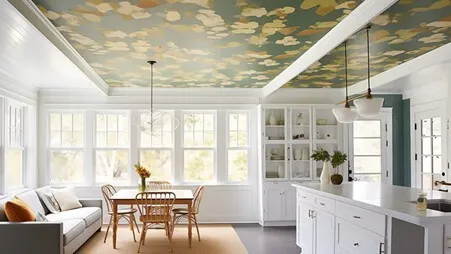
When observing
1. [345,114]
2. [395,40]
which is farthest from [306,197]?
[395,40]

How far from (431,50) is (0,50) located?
4.92 m

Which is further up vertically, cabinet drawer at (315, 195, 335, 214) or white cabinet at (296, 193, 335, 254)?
cabinet drawer at (315, 195, 335, 214)

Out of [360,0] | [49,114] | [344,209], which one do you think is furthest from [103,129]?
[360,0]

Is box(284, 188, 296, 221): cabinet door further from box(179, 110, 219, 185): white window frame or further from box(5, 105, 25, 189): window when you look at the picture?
box(5, 105, 25, 189): window

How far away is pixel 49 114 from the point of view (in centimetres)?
822

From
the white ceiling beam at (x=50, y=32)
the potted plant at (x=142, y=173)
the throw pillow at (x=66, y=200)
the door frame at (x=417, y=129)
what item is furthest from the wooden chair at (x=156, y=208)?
the door frame at (x=417, y=129)

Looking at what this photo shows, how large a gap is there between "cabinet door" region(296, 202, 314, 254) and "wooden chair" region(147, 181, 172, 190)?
115 inches

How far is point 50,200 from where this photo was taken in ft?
22.1

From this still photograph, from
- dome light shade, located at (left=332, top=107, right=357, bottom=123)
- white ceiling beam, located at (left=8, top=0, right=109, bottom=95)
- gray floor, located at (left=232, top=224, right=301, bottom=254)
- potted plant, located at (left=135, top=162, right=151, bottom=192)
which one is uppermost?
white ceiling beam, located at (left=8, top=0, right=109, bottom=95)

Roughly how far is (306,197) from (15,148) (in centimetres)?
468

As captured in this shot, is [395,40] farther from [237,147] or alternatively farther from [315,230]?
[237,147]

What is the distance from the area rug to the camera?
6168 millimetres

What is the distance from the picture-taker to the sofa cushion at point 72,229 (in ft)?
17.6

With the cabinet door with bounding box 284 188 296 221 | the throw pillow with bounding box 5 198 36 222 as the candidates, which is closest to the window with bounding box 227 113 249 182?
the cabinet door with bounding box 284 188 296 221
